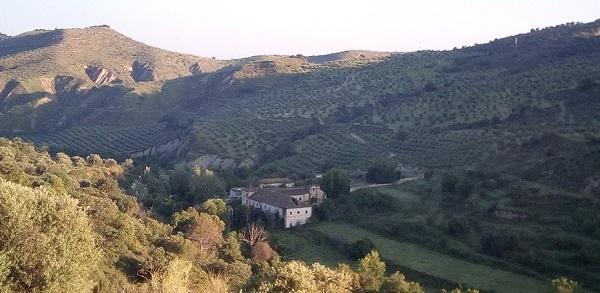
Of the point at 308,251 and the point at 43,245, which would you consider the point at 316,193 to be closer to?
the point at 308,251

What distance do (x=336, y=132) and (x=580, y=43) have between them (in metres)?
39.9

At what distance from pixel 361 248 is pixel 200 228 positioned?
972cm

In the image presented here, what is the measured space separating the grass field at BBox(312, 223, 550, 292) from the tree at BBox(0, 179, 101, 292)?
18779 mm

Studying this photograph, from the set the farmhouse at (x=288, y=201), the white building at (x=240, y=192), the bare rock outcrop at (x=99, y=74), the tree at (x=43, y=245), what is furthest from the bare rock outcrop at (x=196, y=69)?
the tree at (x=43, y=245)

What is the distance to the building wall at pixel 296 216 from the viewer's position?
4169cm

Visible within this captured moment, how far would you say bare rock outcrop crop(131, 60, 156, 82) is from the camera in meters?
146

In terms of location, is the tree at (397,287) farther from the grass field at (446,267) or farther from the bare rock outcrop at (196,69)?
the bare rock outcrop at (196,69)

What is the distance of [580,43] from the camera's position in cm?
7919

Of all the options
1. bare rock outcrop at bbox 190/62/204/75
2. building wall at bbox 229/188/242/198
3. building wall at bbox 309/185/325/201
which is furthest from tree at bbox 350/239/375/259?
bare rock outcrop at bbox 190/62/204/75

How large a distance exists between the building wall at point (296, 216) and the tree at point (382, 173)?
861 cm

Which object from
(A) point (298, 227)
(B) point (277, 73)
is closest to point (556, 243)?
(A) point (298, 227)

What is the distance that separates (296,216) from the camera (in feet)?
138

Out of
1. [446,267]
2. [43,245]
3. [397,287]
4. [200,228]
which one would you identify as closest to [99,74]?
[200,228]

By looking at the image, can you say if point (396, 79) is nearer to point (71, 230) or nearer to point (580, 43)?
point (580, 43)
